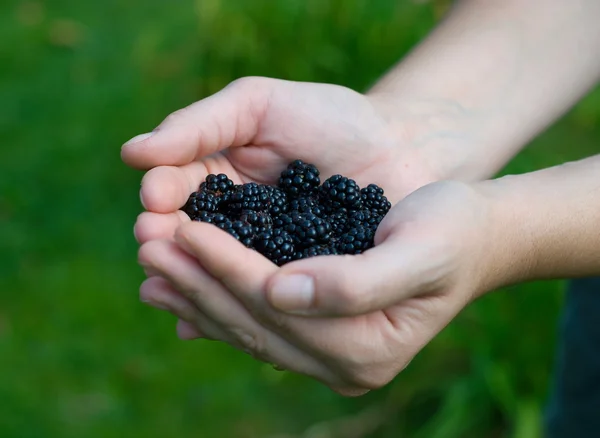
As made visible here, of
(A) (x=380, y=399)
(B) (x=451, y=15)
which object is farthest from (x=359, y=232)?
(A) (x=380, y=399)

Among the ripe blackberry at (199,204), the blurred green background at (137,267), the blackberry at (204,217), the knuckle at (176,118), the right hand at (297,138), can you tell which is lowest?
the blurred green background at (137,267)

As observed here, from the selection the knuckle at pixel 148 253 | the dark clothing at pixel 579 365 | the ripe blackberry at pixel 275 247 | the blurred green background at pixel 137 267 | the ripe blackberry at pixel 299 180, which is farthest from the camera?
the blurred green background at pixel 137 267

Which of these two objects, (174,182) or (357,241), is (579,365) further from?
(174,182)

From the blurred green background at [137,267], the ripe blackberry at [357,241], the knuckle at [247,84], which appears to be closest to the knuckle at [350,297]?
the ripe blackberry at [357,241]

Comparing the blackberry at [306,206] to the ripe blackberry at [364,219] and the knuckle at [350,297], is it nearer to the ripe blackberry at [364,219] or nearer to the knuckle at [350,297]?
the ripe blackberry at [364,219]

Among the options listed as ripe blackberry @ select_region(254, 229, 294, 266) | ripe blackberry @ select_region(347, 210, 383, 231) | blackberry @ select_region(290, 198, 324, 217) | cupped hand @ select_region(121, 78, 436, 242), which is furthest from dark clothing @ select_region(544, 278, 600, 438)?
ripe blackberry @ select_region(254, 229, 294, 266)

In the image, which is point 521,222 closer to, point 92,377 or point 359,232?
point 359,232

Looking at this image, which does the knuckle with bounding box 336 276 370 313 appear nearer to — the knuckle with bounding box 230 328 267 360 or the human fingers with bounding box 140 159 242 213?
the knuckle with bounding box 230 328 267 360
